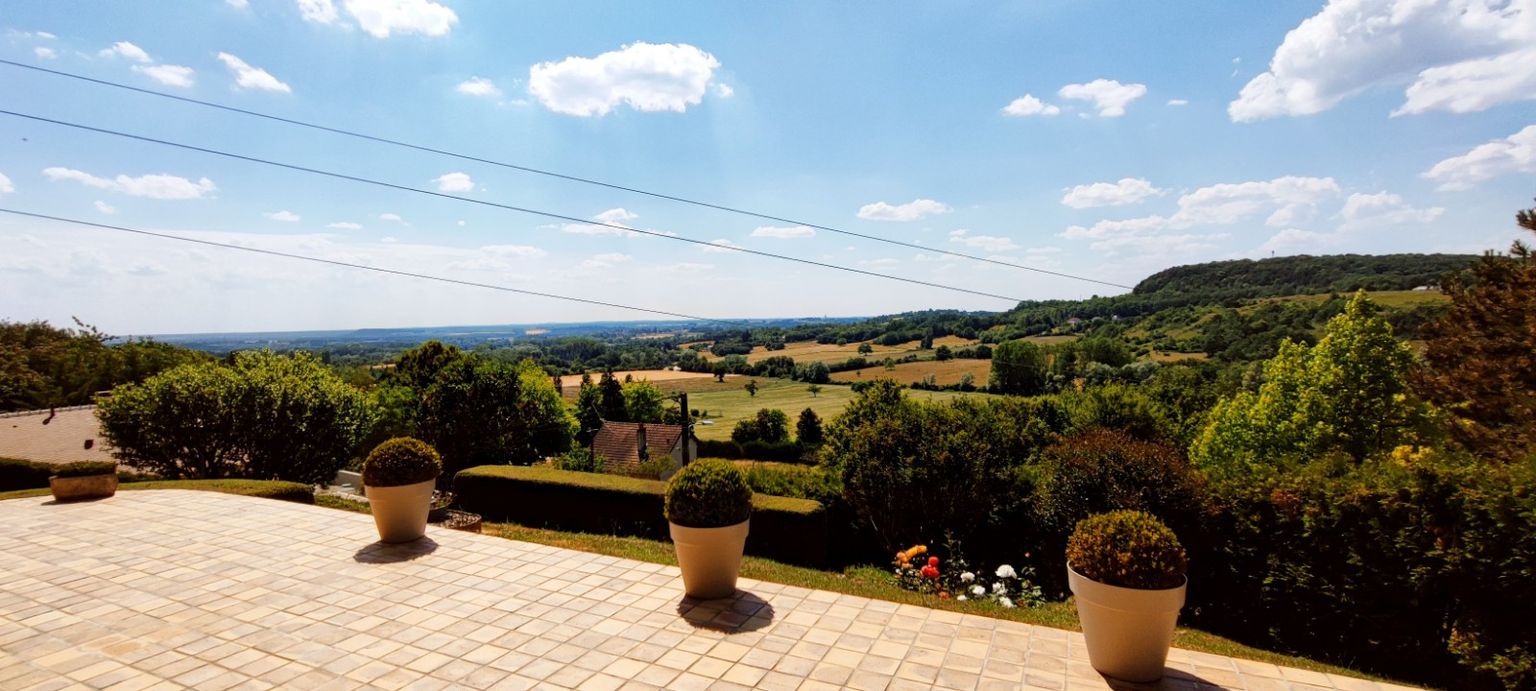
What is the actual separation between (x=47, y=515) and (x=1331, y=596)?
18.8m

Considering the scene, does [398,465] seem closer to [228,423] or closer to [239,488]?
[239,488]

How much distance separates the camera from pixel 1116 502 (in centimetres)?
843

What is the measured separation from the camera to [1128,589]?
470cm

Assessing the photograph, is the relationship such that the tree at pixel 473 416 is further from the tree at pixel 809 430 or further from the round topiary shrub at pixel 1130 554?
the tree at pixel 809 430

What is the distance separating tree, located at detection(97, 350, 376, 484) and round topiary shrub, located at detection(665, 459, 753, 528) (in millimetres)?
16360

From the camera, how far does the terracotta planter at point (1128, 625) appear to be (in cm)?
470

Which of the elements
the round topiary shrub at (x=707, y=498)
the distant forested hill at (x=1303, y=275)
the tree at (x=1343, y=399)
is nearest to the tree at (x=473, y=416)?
the round topiary shrub at (x=707, y=498)

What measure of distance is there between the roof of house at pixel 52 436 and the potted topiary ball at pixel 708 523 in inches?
959

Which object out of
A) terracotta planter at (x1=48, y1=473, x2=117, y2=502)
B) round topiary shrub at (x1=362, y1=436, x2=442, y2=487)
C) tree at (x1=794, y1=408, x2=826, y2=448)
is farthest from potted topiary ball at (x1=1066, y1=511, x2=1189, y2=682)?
tree at (x1=794, y1=408, x2=826, y2=448)

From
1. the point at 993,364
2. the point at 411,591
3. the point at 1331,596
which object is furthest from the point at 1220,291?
the point at 411,591

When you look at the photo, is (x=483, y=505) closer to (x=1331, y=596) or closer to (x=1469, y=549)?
(x=1331, y=596)

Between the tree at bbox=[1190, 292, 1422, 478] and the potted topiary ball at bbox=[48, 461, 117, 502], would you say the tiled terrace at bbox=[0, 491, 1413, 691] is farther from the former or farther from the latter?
the tree at bbox=[1190, 292, 1422, 478]

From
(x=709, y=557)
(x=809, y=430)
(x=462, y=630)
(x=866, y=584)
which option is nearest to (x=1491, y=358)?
(x=866, y=584)

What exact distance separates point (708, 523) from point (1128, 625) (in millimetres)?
3870
